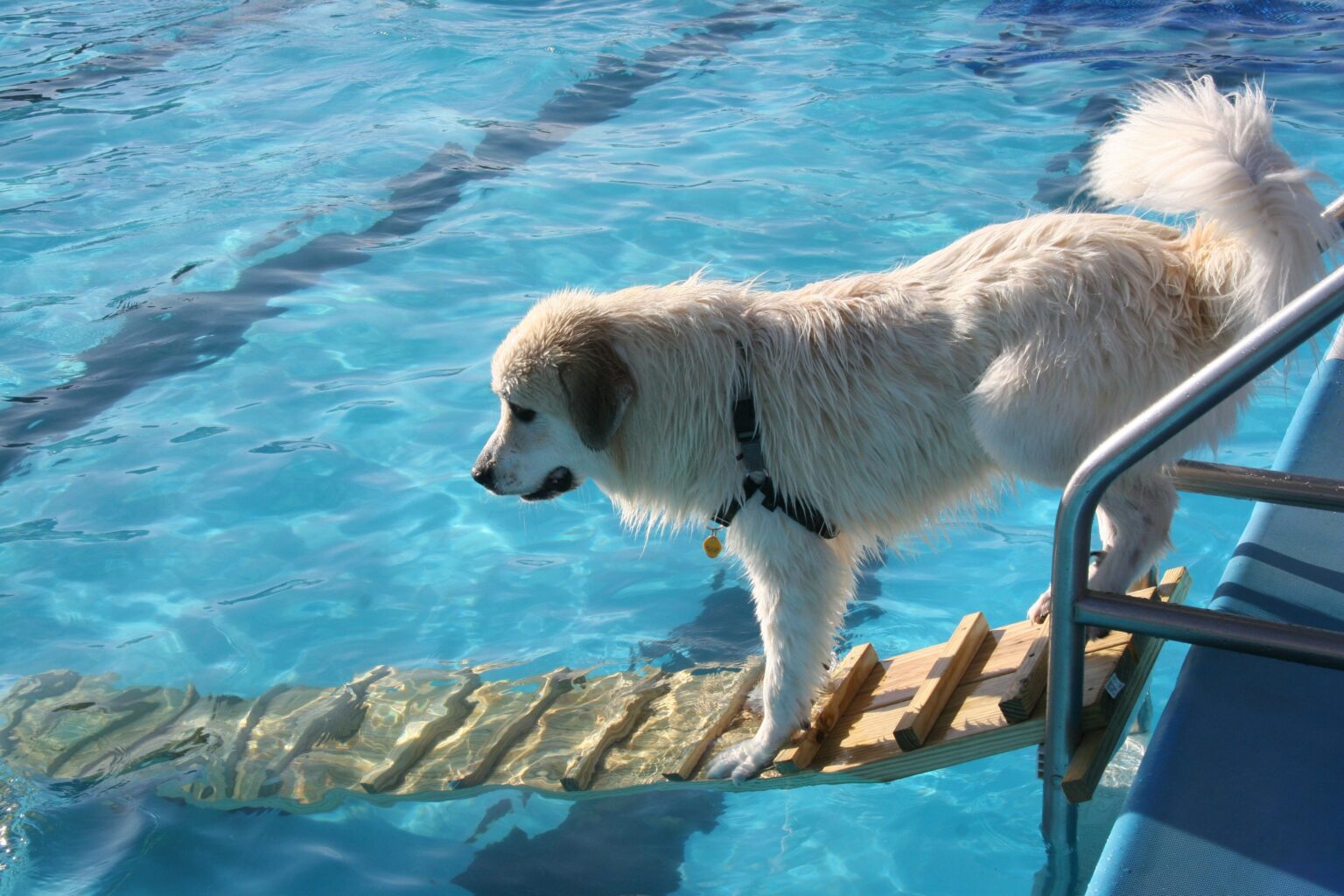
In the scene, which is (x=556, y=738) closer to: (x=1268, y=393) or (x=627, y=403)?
(x=627, y=403)

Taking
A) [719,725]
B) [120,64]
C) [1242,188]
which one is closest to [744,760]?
[719,725]

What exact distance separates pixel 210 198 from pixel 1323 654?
30.1ft

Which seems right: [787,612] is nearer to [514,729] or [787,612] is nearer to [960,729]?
[960,729]

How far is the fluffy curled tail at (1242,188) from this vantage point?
2977 mm

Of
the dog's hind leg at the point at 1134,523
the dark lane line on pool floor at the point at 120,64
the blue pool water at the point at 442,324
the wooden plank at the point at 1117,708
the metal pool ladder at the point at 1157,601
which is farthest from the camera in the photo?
the dark lane line on pool floor at the point at 120,64

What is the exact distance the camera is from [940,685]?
12.1 feet

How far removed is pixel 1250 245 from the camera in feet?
10.0

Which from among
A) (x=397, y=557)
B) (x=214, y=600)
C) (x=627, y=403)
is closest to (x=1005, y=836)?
(x=627, y=403)

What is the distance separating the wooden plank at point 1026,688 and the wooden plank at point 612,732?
145 cm

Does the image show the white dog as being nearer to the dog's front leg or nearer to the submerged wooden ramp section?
the dog's front leg

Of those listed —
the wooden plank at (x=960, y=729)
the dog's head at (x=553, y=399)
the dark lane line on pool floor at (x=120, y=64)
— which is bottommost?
the wooden plank at (x=960, y=729)

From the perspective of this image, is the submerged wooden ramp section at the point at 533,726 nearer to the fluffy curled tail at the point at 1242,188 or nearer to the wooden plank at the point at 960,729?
the wooden plank at the point at 960,729

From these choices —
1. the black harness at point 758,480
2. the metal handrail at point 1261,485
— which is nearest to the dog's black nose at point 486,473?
the black harness at point 758,480

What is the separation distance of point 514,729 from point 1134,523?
235cm
